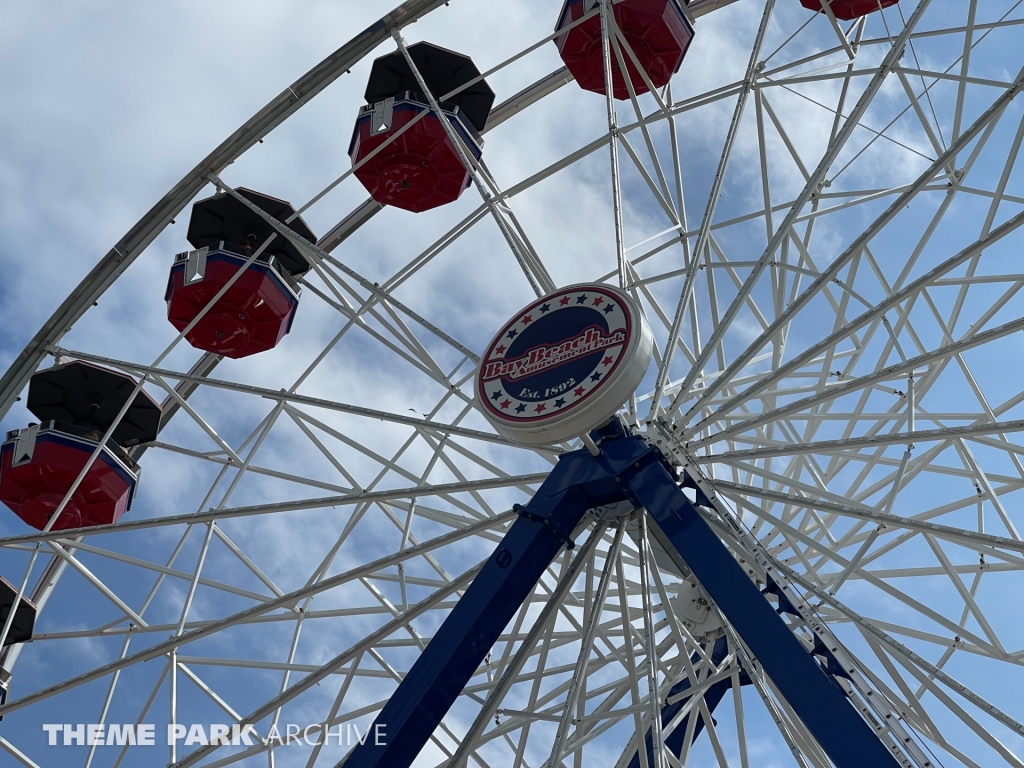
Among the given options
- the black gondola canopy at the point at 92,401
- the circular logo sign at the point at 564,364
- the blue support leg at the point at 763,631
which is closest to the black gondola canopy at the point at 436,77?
the black gondola canopy at the point at 92,401

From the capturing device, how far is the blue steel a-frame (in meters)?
7.02

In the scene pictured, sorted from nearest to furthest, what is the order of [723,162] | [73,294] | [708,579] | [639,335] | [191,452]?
[708,579] < [639,335] < [723,162] < [73,294] < [191,452]

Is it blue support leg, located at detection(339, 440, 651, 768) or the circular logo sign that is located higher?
the circular logo sign

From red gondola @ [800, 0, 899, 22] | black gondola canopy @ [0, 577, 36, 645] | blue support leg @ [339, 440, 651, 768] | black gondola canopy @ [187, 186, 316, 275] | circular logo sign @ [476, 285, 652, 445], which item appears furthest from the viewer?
red gondola @ [800, 0, 899, 22]

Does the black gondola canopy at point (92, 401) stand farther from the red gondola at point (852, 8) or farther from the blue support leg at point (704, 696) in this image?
the red gondola at point (852, 8)

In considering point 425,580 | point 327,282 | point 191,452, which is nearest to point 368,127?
point 327,282

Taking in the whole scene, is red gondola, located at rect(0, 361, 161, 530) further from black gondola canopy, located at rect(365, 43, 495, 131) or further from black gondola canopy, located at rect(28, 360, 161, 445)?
black gondola canopy, located at rect(365, 43, 495, 131)

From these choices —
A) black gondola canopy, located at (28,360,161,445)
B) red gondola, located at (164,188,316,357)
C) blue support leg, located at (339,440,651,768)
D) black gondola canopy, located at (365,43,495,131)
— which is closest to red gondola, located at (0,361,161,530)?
black gondola canopy, located at (28,360,161,445)

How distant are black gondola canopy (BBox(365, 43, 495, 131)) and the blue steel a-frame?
576 centimetres

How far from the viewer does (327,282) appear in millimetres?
12133

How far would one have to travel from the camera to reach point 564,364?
28.7 feet

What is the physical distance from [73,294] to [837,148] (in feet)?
24.7

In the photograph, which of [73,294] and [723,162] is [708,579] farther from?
[73,294]

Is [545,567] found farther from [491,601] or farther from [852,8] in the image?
[852,8]
